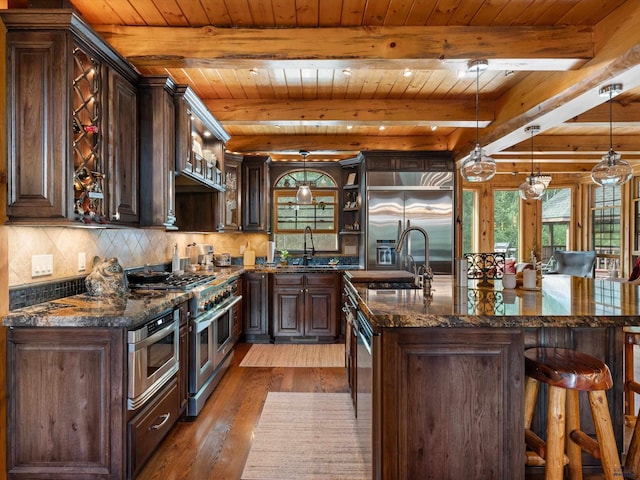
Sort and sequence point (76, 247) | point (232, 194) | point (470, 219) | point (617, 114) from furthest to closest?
1. point (470, 219)
2. point (232, 194)
3. point (617, 114)
4. point (76, 247)

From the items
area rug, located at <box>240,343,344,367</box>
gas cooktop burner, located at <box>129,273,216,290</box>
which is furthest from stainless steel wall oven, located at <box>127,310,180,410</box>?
area rug, located at <box>240,343,344,367</box>

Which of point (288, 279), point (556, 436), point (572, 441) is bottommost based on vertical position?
point (572, 441)

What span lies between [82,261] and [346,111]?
9.40 ft

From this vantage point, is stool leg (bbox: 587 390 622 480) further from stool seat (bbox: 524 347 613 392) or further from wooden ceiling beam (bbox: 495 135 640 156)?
wooden ceiling beam (bbox: 495 135 640 156)

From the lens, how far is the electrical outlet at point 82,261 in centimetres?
254

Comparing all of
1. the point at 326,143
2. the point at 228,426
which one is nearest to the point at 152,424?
the point at 228,426

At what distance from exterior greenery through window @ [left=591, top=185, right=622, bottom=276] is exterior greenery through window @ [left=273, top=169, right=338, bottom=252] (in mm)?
5566

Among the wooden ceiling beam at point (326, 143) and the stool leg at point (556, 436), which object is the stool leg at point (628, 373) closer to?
the stool leg at point (556, 436)

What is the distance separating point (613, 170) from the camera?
315 centimetres

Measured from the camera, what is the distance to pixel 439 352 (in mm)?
1726

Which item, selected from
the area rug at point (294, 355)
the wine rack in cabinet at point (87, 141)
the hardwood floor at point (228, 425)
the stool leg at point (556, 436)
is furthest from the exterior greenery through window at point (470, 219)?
the wine rack in cabinet at point (87, 141)

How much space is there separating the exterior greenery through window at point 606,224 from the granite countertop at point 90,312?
821 cm

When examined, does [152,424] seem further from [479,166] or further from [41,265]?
[479,166]

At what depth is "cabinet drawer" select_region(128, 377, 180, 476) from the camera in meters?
2.03
